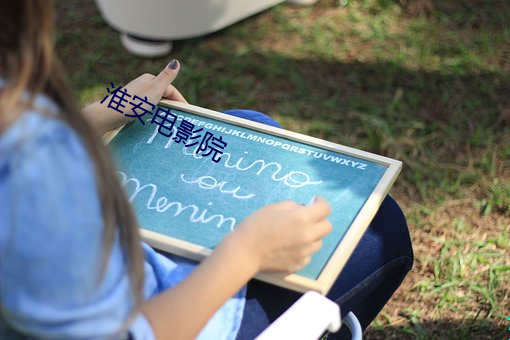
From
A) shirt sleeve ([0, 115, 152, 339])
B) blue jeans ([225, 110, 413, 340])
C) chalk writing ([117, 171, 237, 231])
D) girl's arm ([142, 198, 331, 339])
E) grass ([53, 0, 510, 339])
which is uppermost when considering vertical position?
shirt sleeve ([0, 115, 152, 339])

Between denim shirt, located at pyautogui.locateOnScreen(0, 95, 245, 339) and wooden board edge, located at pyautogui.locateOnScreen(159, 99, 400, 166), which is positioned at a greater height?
denim shirt, located at pyautogui.locateOnScreen(0, 95, 245, 339)

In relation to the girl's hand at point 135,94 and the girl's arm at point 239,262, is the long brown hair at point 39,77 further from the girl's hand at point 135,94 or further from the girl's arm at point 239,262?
the girl's hand at point 135,94

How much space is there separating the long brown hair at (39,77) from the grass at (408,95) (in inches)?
48.3

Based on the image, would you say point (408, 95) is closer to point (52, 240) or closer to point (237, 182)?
point (237, 182)

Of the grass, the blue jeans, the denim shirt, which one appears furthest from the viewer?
the grass

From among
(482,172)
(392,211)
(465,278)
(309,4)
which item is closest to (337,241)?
(392,211)

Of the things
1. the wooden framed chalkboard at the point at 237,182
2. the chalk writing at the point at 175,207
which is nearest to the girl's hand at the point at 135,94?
the wooden framed chalkboard at the point at 237,182

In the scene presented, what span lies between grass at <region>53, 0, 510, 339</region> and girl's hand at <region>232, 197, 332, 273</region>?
0.89 metres

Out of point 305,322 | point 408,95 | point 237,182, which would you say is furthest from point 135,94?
point 408,95

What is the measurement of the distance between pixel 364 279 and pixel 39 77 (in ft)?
2.28

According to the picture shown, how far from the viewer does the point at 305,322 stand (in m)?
0.93

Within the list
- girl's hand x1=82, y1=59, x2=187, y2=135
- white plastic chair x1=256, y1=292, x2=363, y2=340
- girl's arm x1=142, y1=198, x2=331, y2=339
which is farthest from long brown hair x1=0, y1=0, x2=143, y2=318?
girl's hand x1=82, y1=59, x2=187, y2=135

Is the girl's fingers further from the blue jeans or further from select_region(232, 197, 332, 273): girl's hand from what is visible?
the blue jeans

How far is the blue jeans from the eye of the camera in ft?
3.46
